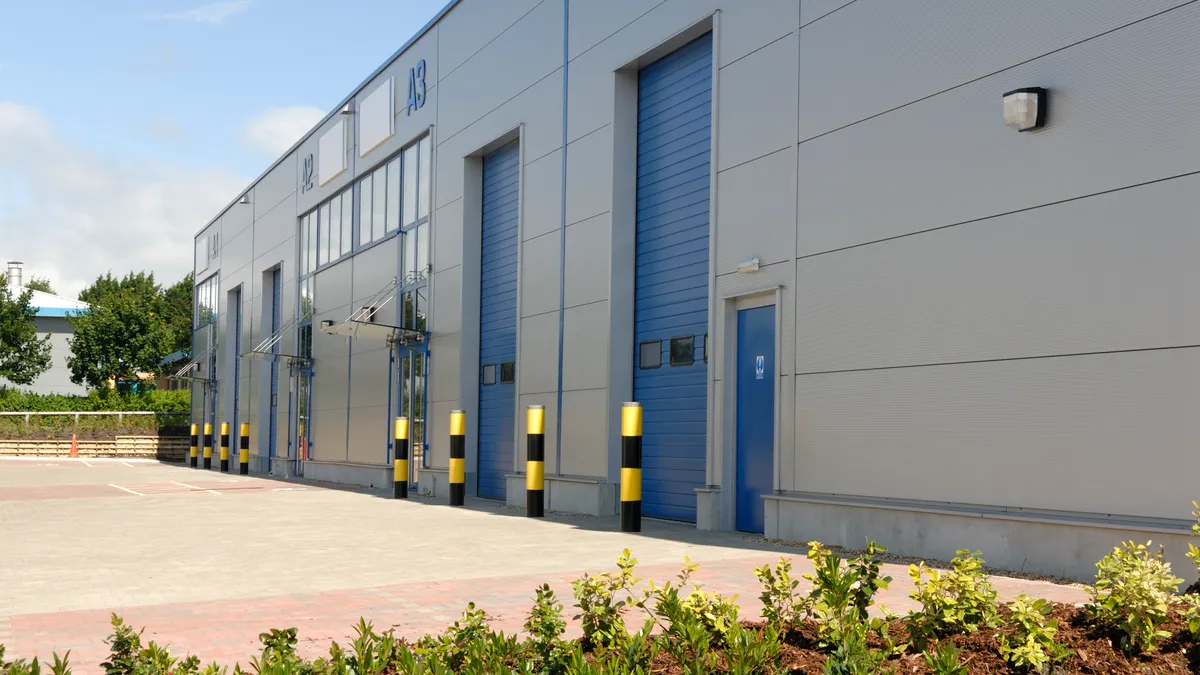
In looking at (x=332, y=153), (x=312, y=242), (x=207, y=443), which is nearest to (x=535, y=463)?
(x=332, y=153)

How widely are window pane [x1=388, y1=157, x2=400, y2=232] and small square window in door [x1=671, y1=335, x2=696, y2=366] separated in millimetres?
10937

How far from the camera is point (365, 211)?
2617 cm

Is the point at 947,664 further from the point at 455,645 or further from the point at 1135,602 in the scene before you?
the point at 455,645

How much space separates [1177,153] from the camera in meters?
8.01

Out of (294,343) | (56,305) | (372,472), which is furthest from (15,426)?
(56,305)

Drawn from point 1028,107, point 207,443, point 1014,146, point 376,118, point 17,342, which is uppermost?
point 376,118

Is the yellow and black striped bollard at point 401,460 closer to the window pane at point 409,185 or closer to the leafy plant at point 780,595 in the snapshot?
the window pane at point 409,185

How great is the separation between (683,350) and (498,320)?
5863 mm

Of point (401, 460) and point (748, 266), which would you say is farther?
point (401, 460)

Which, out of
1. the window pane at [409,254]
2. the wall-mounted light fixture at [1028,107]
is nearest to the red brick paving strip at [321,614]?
the wall-mounted light fixture at [1028,107]

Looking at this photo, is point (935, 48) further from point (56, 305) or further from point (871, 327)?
point (56, 305)

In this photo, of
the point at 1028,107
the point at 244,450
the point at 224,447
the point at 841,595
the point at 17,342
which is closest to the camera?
the point at 841,595

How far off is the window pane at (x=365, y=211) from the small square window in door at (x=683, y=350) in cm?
1279

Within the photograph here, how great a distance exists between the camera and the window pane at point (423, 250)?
22.3 meters
